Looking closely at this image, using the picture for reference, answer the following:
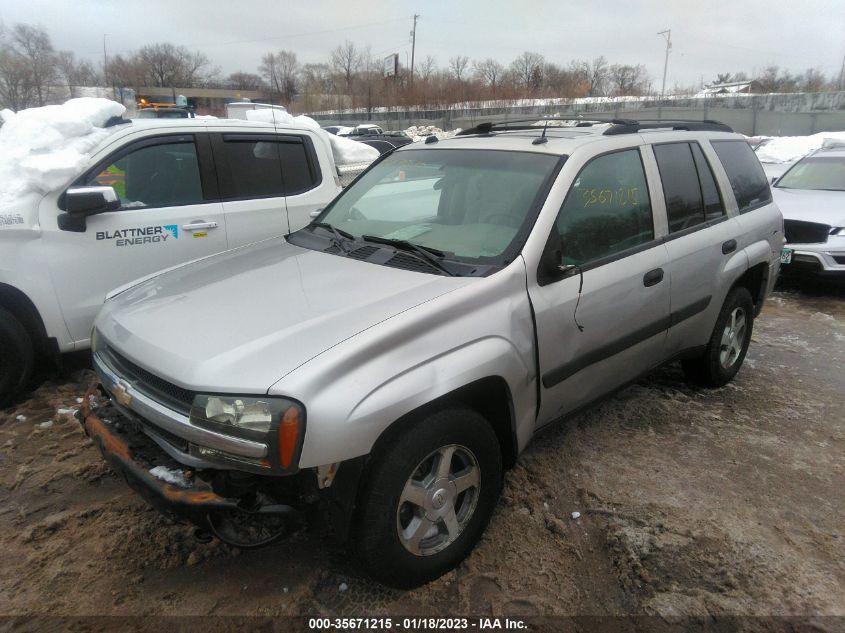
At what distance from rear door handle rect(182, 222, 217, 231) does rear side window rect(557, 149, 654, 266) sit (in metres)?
2.79

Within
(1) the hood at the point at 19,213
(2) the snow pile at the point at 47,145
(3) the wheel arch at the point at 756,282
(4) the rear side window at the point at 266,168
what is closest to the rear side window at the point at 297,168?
(4) the rear side window at the point at 266,168

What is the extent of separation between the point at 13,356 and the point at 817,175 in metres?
9.54

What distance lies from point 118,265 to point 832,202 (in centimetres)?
793

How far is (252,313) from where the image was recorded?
2420 mm

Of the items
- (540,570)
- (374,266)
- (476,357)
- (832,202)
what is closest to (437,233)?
(374,266)

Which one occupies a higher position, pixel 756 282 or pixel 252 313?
pixel 252 313

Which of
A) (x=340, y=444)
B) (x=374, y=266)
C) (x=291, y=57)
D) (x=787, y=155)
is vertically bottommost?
(x=787, y=155)

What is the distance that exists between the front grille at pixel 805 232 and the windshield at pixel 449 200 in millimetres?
5178

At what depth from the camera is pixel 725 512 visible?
2.98 metres

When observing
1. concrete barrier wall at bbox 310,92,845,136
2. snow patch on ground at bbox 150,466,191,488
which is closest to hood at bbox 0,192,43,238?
snow patch on ground at bbox 150,466,191,488

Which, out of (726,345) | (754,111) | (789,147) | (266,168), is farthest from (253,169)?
(754,111)

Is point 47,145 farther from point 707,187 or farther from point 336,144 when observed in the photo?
point 707,187

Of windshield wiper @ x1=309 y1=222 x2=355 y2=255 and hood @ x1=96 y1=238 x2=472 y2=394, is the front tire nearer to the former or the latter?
hood @ x1=96 y1=238 x2=472 y2=394

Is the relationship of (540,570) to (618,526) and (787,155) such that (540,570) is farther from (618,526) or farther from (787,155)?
(787,155)
